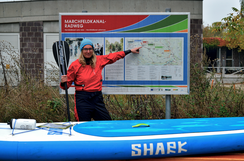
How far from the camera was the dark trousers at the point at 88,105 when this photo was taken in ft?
12.2

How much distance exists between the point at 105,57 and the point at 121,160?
1823 mm

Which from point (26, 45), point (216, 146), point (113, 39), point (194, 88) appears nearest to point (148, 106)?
point (194, 88)

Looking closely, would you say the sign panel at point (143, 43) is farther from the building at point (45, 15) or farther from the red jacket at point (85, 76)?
the building at point (45, 15)

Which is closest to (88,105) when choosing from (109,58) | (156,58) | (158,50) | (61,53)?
(109,58)

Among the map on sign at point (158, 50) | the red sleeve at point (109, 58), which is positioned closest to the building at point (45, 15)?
the map on sign at point (158, 50)

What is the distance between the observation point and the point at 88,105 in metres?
3.72

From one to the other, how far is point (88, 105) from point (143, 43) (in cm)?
158

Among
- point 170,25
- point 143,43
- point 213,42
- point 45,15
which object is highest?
point 213,42

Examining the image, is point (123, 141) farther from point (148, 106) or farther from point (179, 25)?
point (148, 106)

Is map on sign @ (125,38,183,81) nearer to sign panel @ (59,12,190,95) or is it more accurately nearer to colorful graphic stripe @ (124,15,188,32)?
sign panel @ (59,12,190,95)

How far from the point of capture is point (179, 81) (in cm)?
437

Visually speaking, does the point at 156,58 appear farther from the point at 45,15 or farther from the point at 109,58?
the point at 45,15

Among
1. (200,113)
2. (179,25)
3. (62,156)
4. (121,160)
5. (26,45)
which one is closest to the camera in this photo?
(62,156)

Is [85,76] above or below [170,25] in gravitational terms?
below
